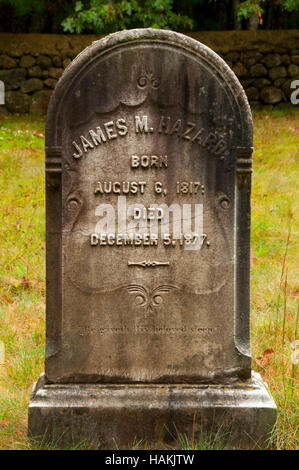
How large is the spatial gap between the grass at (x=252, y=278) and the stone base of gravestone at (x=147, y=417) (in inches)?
2.8

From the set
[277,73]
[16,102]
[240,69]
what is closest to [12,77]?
[16,102]

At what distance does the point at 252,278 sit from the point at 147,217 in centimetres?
222

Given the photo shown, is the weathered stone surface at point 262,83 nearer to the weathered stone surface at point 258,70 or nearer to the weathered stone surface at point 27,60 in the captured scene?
the weathered stone surface at point 258,70

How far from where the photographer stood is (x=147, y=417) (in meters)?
2.72

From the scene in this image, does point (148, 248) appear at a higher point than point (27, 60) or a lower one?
lower

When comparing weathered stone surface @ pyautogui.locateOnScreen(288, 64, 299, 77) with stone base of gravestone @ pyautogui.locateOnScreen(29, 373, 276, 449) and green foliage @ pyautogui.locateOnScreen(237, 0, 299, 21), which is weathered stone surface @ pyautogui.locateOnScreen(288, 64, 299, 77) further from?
stone base of gravestone @ pyautogui.locateOnScreen(29, 373, 276, 449)

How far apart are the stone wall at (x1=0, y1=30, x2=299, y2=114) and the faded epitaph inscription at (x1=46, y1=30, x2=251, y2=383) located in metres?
9.83

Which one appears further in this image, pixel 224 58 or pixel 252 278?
pixel 224 58

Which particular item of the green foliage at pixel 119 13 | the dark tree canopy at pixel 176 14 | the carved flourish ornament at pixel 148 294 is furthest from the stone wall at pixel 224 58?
the carved flourish ornament at pixel 148 294

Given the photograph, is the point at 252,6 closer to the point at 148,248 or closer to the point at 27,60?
the point at 27,60

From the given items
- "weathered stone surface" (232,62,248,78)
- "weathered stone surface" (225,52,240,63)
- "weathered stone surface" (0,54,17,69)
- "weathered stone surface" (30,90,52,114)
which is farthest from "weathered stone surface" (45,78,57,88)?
"weathered stone surface" (232,62,248,78)

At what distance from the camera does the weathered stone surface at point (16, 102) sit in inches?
470

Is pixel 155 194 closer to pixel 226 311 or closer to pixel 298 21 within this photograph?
pixel 226 311
